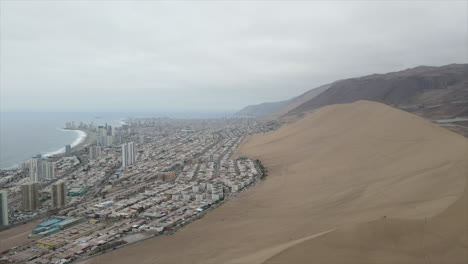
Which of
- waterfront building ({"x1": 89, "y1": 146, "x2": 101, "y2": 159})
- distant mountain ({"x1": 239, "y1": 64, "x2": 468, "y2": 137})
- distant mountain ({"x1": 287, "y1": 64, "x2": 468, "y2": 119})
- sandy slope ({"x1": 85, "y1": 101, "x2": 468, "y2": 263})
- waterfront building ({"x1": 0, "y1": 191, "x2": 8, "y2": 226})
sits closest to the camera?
sandy slope ({"x1": 85, "y1": 101, "x2": 468, "y2": 263})

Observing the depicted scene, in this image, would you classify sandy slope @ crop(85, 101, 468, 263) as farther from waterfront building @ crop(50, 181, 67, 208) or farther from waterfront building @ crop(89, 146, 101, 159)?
waterfront building @ crop(89, 146, 101, 159)

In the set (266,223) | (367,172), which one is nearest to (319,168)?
(367,172)

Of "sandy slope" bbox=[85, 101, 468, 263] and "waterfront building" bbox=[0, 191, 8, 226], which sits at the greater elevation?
"sandy slope" bbox=[85, 101, 468, 263]

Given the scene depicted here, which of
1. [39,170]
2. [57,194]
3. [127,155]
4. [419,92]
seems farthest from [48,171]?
[419,92]

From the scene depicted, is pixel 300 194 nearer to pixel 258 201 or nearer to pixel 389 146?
pixel 258 201

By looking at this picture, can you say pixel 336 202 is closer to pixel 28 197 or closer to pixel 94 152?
pixel 28 197

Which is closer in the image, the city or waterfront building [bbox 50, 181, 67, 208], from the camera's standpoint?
the city

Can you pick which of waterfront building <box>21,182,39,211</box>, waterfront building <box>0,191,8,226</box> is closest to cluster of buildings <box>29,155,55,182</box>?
waterfront building <box>21,182,39,211</box>

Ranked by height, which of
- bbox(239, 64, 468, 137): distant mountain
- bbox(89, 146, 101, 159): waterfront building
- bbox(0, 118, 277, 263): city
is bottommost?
bbox(0, 118, 277, 263): city
